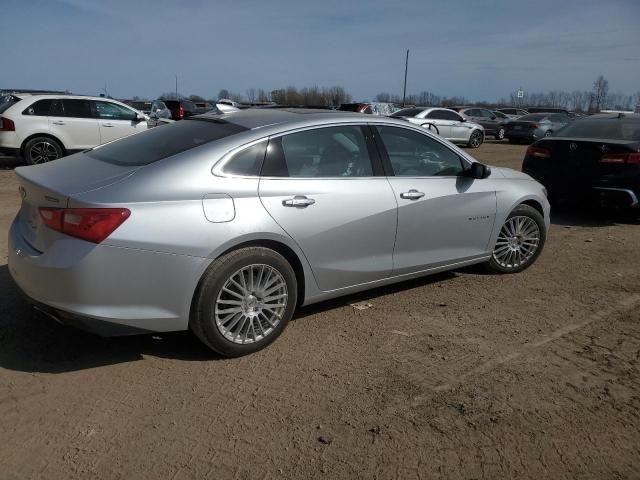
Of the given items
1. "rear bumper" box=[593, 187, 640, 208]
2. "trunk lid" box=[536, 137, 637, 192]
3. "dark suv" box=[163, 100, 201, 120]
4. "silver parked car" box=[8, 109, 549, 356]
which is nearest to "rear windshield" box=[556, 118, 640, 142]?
"trunk lid" box=[536, 137, 637, 192]

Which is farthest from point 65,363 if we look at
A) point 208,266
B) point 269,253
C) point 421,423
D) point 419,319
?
point 419,319

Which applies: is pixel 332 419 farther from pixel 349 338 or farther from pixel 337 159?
pixel 337 159

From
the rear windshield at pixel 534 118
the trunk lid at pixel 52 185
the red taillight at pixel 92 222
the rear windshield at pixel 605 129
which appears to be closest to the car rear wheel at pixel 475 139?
the rear windshield at pixel 534 118

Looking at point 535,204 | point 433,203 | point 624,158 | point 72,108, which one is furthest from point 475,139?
point 433,203

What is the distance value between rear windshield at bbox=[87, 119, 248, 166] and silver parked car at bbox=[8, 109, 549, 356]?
2 cm

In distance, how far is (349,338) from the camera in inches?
153

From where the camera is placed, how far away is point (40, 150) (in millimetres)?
11422

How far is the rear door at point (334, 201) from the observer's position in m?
3.63

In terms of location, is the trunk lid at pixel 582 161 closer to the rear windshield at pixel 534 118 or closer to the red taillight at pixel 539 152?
the red taillight at pixel 539 152

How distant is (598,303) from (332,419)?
291 cm

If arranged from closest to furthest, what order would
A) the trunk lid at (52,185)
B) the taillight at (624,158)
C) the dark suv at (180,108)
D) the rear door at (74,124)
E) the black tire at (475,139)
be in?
the trunk lid at (52,185), the taillight at (624,158), the rear door at (74,124), the black tire at (475,139), the dark suv at (180,108)

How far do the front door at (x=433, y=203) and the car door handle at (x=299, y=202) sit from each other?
0.79 meters

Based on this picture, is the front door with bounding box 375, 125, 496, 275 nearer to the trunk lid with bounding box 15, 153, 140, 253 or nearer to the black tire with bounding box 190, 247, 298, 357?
the black tire with bounding box 190, 247, 298, 357

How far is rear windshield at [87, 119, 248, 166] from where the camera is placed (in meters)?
3.60
